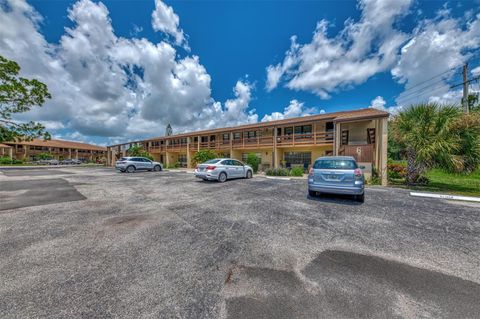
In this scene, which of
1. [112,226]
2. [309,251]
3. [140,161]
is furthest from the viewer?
[140,161]

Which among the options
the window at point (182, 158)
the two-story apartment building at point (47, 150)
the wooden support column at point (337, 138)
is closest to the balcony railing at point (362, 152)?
the wooden support column at point (337, 138)

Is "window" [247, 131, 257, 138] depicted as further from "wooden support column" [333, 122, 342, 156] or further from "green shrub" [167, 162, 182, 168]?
"green shrub" [167, 162, 182, 168]

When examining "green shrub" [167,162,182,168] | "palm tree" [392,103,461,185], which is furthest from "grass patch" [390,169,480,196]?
"green shrub" [167,162,182,168]

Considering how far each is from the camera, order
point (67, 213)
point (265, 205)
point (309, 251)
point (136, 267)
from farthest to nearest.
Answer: point (265, 205)
point (67, 213)
point (309, 251)
point (136, 267)

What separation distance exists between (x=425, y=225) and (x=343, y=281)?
3.80 meters

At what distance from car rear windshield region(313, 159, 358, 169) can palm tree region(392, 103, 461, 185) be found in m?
6.05

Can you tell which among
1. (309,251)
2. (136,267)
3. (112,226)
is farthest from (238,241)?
(112,226)

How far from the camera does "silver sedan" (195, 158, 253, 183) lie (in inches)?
455

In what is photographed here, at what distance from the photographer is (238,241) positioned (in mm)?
3701

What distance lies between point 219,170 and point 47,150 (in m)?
70.6

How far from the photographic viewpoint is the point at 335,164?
687 cm

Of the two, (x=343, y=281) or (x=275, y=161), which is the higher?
(x=275, y=161)

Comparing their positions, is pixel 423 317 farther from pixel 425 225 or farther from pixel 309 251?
pixel 425 225

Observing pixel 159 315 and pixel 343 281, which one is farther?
pixel 343 281
